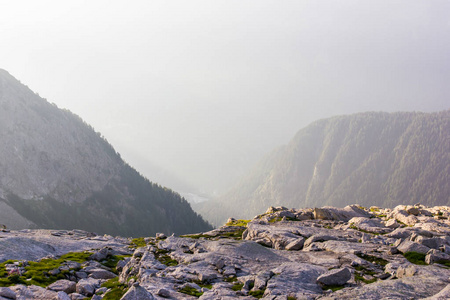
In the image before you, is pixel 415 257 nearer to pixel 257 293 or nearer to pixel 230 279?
pixel 257 293

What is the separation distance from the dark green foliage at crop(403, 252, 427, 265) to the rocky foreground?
87mm

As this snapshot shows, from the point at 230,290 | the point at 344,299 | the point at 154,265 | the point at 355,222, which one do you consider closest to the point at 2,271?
the point at 154,265

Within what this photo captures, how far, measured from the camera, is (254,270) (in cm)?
3036

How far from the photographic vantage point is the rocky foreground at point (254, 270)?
74.6 ft

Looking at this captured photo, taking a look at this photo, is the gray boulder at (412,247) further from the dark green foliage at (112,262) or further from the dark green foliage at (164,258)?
the dark green foliage at (112,262)

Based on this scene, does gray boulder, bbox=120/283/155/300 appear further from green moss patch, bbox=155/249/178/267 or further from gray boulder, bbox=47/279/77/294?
green moss patch, bbox=155/249/178/267

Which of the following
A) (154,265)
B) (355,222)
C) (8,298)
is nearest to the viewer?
(8,298)

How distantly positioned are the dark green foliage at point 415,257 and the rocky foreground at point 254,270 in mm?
87

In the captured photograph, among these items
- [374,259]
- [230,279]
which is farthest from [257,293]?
[374,259]

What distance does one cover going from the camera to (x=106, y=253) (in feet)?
146

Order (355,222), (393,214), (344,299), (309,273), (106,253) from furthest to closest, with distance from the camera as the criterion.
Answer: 1. (393,214)
2. (355,222)
3. (106,253)
4. (309,273)
5. (344,299)

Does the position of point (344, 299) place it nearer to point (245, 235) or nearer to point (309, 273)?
point (309, 273)

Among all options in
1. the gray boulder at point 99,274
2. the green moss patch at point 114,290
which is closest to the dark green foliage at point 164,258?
the gray boulder at point 99,274

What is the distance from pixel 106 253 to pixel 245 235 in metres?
21.5
